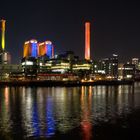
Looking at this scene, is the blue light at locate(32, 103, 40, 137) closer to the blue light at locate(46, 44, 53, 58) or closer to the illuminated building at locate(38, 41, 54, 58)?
the illuminated building at locate(38, 41, 54, 58)

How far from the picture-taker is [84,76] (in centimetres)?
13225

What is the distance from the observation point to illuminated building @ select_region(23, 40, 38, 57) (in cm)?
16675

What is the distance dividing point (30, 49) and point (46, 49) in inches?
490

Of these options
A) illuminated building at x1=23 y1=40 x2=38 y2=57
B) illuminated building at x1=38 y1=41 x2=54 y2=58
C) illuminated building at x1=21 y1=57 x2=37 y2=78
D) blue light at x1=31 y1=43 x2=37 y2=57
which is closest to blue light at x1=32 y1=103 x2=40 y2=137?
illuminated building at x1=21 y1=57 x2=37 y2=78

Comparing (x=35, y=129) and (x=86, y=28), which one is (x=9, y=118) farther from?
(x=86, y=28)

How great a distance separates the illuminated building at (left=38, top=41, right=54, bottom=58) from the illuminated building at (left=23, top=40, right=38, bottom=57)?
4834 mm

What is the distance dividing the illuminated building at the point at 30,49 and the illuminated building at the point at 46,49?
4.83 m

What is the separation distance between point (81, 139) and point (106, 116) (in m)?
8.43

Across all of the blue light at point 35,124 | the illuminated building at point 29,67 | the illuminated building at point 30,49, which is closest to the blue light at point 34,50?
the illuminated building at point 30,49

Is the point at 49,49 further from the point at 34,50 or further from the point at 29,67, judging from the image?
the point at 29,67

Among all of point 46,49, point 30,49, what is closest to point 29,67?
point 30,49

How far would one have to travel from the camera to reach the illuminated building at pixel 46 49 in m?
175

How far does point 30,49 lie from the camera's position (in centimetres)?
16675

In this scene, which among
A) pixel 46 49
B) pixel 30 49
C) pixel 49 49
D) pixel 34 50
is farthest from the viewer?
pixel 49 49
